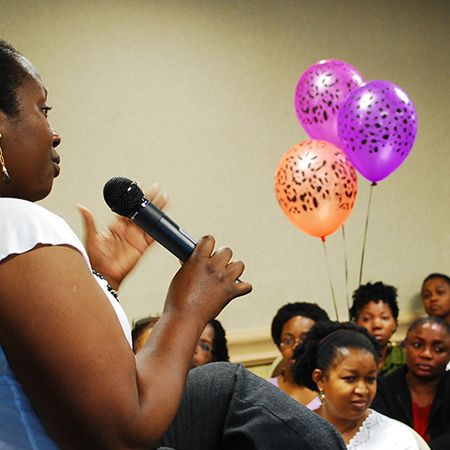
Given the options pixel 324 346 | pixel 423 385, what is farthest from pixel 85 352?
pixel 423 385

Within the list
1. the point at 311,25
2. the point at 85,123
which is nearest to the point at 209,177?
the point at 85,123

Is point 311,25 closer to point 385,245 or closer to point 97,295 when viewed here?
point 385,245

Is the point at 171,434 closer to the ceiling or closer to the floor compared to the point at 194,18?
closer to the floor

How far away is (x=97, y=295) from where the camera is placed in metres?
0.61

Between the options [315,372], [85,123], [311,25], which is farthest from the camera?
[311,25]

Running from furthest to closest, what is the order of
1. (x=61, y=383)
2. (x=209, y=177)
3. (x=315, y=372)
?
1. (x=209, y=177)
2. (x=315, y=372)
3. (x=61, y=383)

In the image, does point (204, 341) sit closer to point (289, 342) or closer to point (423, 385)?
point (289, 342)

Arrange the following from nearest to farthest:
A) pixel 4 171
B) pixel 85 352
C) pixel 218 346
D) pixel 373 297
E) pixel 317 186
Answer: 1. pixel 85 352
2. pixel 4 171
3. pixel 317 186
4. pixel 218 346
5. pixel 373 297

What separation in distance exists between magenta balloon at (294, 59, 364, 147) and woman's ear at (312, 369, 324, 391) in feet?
4.23

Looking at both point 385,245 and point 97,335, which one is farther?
point 385,245

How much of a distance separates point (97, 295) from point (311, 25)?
407 centimetres

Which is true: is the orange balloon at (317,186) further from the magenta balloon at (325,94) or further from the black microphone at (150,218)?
the black microphone at (150,218)

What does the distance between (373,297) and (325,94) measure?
1507mm

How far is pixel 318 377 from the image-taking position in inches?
87.7
